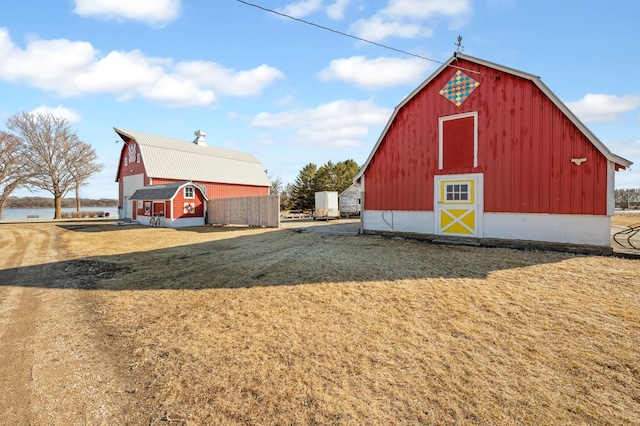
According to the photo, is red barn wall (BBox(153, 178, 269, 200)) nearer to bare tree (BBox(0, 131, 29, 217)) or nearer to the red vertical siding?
bare tree (BBox(0, 131, 29, 217))

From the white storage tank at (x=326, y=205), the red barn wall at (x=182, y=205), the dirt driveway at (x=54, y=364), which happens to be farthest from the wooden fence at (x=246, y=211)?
the dirt driveway at (x=54, y=364)

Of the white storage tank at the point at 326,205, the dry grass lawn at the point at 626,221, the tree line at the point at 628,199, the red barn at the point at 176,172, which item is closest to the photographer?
the dry grass lawn at the point at 626,221

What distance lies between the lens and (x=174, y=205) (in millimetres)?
22469

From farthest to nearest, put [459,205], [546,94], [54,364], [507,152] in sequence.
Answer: [459,205]
[507,152]
[546,94]
[54,364]

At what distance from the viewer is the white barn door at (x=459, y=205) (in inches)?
462

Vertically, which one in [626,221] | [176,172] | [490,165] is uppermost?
[176,172]

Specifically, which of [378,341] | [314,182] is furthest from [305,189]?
[378,341]

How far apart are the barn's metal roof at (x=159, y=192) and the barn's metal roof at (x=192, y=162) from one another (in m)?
2.24

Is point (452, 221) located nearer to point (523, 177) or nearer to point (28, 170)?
point (523, 177)

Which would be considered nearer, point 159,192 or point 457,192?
point 457,192

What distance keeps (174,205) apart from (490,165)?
65.7ft

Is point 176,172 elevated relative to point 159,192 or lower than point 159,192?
elevated

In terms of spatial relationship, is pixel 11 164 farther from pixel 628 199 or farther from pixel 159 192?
pixel 628 199

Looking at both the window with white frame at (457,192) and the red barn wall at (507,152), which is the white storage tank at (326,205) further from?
the window with white frame at (457,192)
